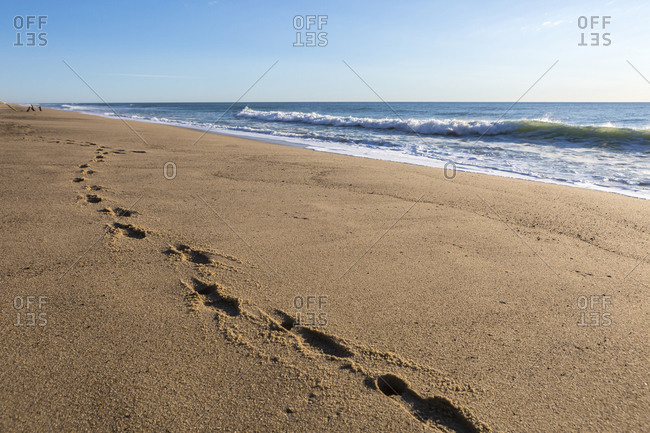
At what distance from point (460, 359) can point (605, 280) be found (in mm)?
1486

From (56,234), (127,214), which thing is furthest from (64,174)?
(56,234)

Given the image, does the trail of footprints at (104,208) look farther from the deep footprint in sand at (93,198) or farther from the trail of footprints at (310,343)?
the trail of footprints at (310,343)

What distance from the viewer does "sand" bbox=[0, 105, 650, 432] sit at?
1.54 m

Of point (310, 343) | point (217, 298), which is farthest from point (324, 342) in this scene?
point (217, 298)

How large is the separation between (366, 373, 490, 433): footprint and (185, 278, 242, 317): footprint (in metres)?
0.87

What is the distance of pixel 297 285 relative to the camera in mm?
2467

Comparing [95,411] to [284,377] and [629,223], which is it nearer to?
[284,377]

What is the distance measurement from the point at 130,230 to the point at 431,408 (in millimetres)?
2672

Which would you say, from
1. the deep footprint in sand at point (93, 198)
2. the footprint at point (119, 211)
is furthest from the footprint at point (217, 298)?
the deep footprint in sand at point (93, 198)

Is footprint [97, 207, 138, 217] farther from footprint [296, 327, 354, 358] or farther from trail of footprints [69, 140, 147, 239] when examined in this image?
footprint [296, 327, 354, 358]

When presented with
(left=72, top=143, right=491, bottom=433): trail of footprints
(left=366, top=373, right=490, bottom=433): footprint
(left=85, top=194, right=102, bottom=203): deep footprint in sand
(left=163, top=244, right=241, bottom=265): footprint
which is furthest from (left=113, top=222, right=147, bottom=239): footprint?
(left=366, top=373, right=490, bottom=433): footprint

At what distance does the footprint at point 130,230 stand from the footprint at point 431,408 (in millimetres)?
2249

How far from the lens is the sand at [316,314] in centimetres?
154

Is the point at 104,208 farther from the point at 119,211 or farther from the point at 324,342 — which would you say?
the point at 324,342
